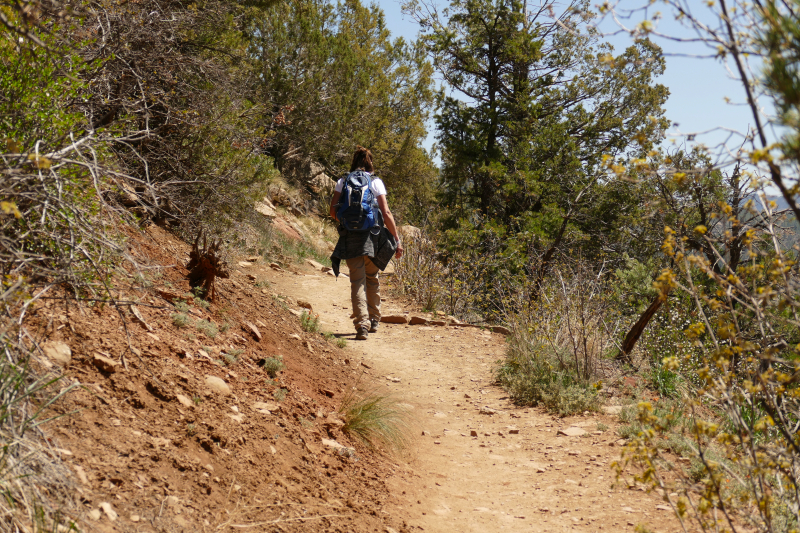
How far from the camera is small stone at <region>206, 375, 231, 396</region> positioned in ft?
10.8

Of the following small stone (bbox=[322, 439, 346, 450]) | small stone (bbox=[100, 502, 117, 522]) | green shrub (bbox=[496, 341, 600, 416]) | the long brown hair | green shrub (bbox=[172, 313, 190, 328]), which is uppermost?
the long brown hair

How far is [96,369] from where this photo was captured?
2738mm

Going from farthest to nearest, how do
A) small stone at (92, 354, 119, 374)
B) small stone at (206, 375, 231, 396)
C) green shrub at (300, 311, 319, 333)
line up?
green shrub at (300, 311, 319, 333) → small stone at (206, 375, 231, 396) → small stone at (92, 354, 119, 374)

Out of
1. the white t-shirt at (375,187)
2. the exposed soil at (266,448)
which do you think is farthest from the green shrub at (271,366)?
the white t-shirt at (375,187)

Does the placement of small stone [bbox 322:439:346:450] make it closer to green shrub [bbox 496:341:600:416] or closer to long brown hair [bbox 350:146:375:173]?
green shrub [bbox 496:341:600:416]

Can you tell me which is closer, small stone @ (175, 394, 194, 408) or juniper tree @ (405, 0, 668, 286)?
small stone @ (175, 394, 194, 408)

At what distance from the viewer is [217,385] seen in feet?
10.9

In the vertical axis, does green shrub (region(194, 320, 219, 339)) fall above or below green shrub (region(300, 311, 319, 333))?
above

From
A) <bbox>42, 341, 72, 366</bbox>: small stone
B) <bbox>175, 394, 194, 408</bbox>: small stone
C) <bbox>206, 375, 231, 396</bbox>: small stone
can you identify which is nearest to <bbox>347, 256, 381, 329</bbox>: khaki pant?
<bbox>206, 375, 231, 396</bbox>: small stone

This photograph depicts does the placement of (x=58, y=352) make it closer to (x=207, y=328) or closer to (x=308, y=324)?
(x=207, y=328)

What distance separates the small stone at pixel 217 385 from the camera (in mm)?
3296

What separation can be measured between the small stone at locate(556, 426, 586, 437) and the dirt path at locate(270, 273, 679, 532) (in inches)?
1.7

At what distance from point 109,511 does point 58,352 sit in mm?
861

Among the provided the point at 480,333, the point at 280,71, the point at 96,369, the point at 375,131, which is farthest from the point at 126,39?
the point at 375,131
